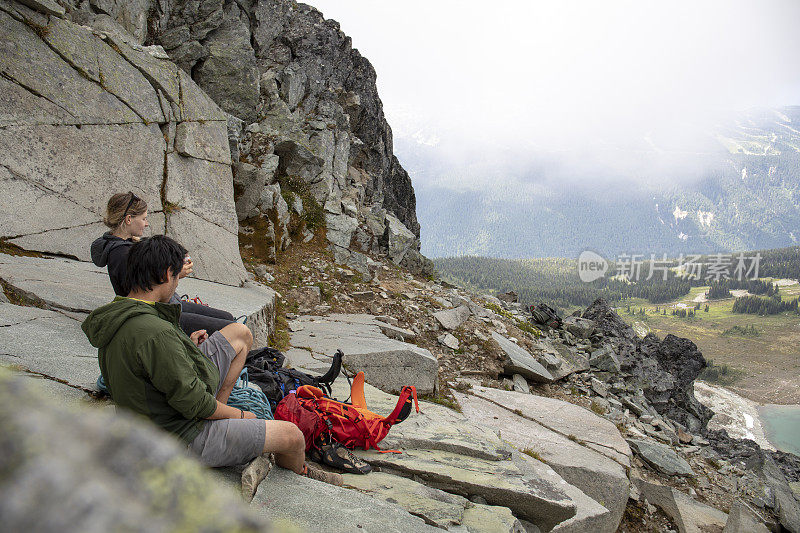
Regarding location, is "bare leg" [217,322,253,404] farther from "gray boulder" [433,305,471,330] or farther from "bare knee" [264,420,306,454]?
"gray boulder" [433,305,471,330]

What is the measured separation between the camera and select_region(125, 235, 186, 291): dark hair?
300cm

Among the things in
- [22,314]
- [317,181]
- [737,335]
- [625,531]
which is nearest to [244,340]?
[22,314]

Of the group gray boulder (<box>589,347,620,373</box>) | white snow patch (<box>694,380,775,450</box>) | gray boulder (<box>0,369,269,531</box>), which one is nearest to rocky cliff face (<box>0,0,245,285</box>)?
gray boulder (<box>0,369,269,531</box>)

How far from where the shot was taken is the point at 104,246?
4.60 meters

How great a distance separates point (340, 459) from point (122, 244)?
3.27m

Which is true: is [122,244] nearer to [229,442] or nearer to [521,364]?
[229,442]

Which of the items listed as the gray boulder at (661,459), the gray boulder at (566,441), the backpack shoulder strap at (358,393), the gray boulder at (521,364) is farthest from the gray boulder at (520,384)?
the backpack shoulder strap at (358,393)

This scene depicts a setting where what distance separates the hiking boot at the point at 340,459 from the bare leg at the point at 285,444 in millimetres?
636

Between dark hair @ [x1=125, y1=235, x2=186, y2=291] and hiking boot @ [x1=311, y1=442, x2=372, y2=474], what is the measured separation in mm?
2199

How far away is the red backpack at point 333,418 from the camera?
13.3ft

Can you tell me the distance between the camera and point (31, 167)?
7797 millimetres

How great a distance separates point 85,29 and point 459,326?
11.9 meters

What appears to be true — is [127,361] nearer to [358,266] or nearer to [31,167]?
[31,167]

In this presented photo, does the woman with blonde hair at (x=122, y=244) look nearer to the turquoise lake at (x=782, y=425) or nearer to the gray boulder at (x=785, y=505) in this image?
the gray boulder at (x=785, y=505)
